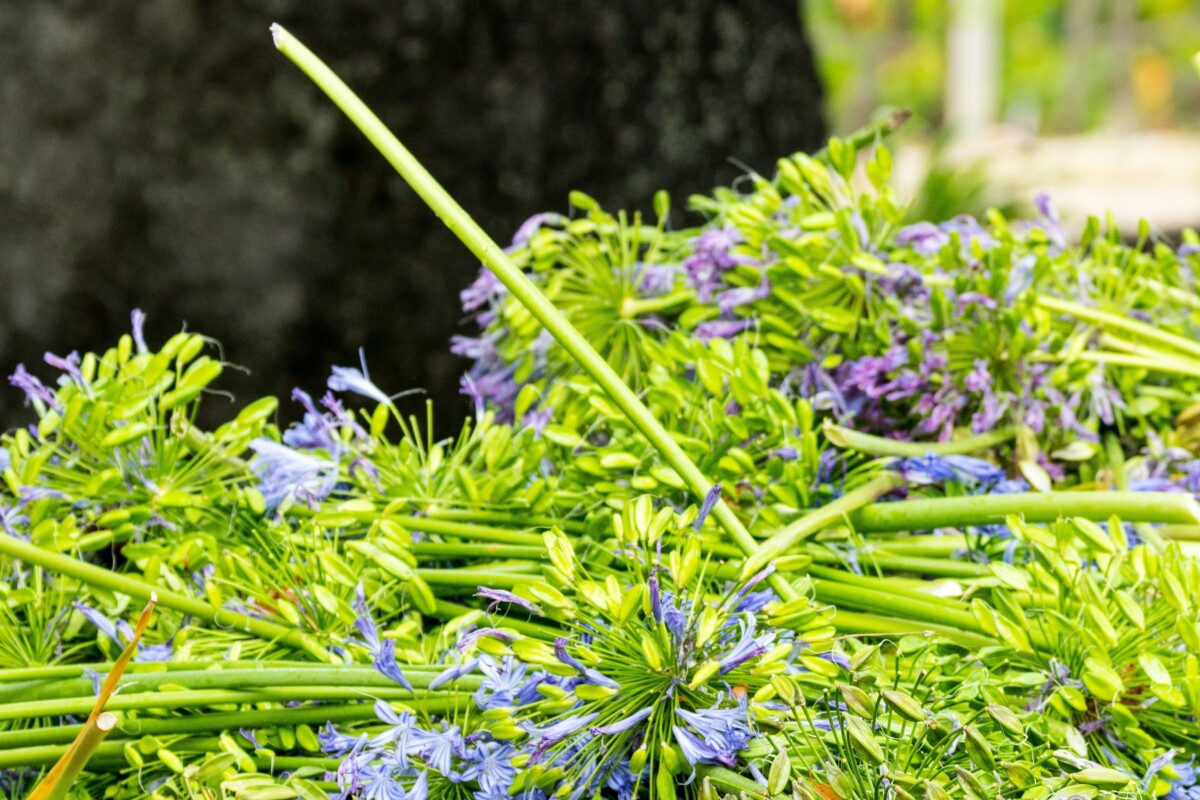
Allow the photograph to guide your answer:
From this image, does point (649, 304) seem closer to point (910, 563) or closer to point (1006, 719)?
point (910, 563)

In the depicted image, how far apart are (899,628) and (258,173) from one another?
5.22 ft

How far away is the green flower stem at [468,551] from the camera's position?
58cm

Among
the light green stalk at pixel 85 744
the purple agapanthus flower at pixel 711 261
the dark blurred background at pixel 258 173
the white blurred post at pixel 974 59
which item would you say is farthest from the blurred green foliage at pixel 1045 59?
the light green stalk at pixel 85 744

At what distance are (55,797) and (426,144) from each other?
5.28 ft

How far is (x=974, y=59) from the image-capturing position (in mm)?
8719

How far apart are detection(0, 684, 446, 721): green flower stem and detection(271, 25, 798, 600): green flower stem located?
16cm

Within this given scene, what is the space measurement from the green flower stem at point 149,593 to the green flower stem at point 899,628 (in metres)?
0.25

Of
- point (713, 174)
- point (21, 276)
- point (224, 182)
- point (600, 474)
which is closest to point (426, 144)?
point (224, 182)

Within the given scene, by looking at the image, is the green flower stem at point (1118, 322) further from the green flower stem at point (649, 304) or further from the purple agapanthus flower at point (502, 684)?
the purple agapanthus flower at point (502, 684)

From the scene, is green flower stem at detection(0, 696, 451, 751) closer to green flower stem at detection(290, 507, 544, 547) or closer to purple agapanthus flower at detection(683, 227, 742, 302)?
green flower stem at detection(290, 507, 544, 547)

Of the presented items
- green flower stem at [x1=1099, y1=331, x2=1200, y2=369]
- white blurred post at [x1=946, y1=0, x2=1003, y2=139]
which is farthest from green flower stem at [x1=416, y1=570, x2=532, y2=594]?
white blurred post at [x1=946, y1=0, x2=1003, y2=139]

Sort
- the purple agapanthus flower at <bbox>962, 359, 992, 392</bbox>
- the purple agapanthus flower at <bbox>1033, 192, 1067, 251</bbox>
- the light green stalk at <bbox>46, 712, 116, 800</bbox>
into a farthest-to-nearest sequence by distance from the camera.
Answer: the purple agapanthus flower at <bbox>1033, 192, 1067, 251</bbox> < the purple agapanthus flower at <bbox>962, 359, 992, 392</bbox> < the light green stalk at <bbox>46, 712, 116, 800</bbox>

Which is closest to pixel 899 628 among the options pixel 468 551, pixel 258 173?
pixel 468 551

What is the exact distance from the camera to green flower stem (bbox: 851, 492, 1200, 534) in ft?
1.76
